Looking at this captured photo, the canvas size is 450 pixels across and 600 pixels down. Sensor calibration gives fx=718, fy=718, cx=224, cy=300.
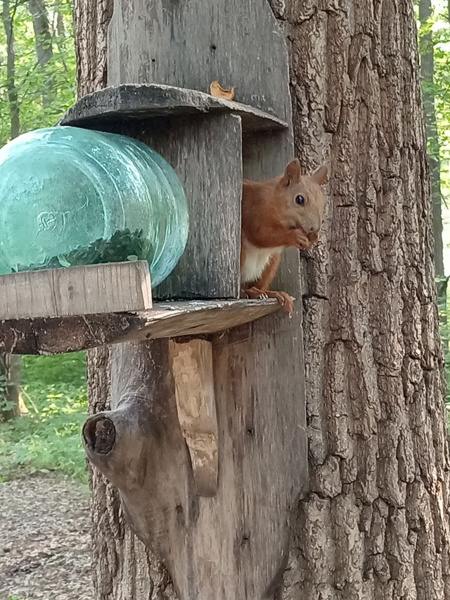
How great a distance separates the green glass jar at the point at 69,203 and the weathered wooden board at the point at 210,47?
0.51 meters

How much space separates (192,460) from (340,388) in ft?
1.38

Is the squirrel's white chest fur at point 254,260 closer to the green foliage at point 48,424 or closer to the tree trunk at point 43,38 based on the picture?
the green foliage at point 48,424

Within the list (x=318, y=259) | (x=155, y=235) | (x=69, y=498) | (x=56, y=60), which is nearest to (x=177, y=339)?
(x=155, y=235)

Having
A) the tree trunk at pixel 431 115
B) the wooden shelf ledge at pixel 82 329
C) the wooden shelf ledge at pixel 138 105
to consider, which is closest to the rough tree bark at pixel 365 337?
the wooden shelf ledge at pixel 138 105

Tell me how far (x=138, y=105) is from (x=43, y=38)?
22.0ft

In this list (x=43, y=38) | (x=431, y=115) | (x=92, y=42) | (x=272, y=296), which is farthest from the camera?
(x=43, y=38)

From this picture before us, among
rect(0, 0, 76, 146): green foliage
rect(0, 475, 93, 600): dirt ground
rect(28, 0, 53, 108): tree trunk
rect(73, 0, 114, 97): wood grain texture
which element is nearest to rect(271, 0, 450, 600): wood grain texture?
Result: rect(73, 0, 114, 97): wood grain texture

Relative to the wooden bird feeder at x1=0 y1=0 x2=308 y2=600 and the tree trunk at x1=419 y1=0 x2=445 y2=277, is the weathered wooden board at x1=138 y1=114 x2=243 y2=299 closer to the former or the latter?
the wooden bird feeder at x1=0 y1=0 x2=308 y2=600

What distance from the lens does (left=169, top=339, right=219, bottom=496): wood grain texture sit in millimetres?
1714

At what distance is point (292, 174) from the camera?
1.66m

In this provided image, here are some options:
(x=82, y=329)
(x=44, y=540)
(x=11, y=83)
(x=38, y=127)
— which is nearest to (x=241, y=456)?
(x=82, y=329)

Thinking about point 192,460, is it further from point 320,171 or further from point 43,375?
point 43,375

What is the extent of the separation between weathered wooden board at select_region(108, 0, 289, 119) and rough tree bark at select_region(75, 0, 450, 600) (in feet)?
0.19

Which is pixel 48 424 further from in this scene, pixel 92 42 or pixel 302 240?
pixel 302 240
